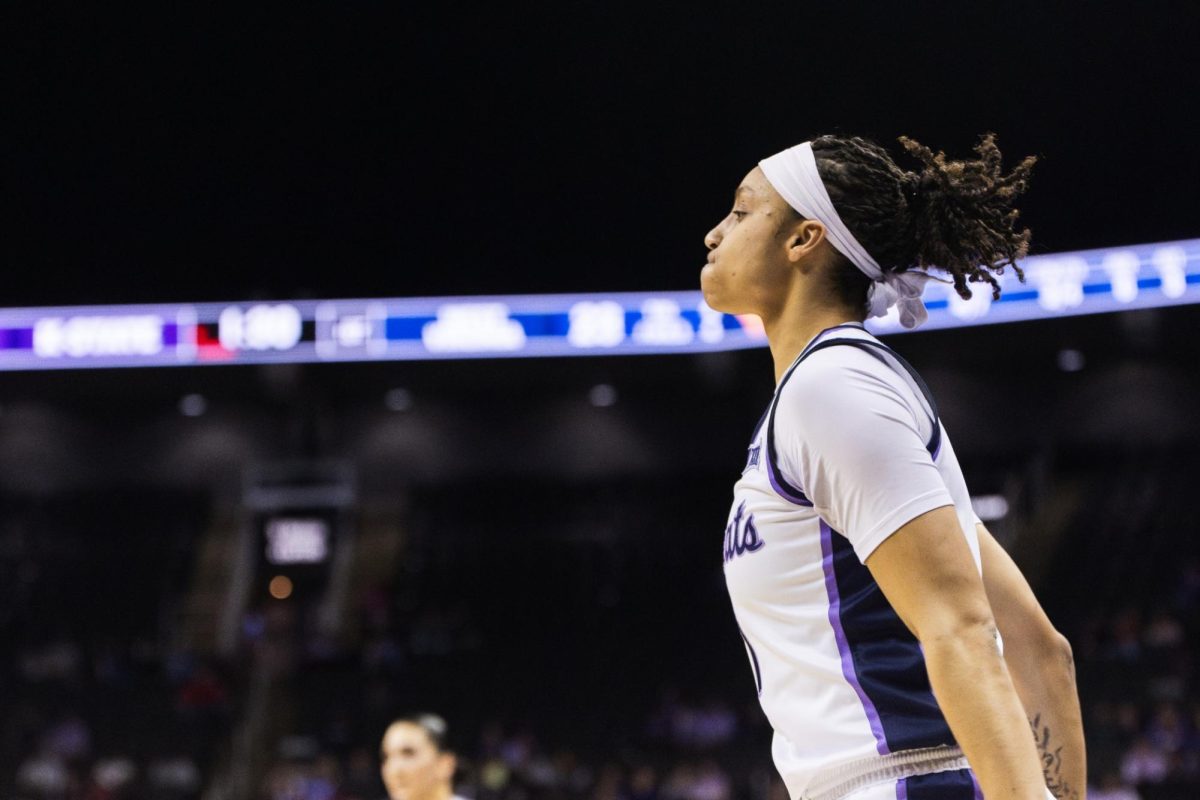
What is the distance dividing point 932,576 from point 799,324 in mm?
480

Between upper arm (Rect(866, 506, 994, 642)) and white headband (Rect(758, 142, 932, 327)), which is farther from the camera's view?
white headband (Rect(758, 142, 932, 327))

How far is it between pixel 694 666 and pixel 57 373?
824cm

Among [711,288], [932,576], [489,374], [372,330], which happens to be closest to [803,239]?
[711,288]

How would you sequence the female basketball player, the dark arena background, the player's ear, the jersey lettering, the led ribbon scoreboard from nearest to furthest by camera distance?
1. the female basketball player
2. the jersey lettering
3. the player's ear
4. the dark arena background
5. the led ribbon scoreboard

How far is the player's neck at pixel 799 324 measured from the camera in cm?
195

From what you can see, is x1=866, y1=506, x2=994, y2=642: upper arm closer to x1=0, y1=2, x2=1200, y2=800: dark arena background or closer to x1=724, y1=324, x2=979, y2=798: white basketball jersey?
x1=724, y1=324, x2=979, y2=798: white basketball jersey

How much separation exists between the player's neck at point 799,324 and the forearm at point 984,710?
1.63 ft

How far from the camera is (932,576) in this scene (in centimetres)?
162

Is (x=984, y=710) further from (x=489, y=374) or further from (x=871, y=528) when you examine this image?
(x=489, y=374)

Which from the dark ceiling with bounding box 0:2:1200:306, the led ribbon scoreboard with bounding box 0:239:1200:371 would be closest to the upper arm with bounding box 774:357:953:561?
the dark ceiling with bounding box 0:2:1200:306

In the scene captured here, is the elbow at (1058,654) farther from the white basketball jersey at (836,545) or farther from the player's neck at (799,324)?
the player's neck at (799,324)

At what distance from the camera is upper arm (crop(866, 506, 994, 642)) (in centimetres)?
161

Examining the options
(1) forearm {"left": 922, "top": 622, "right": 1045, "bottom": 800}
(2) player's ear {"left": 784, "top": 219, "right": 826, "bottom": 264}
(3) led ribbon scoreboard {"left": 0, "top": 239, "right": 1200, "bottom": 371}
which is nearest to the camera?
(1) forearm {"left": 922, "top": 622, "right": 1045, "bottom": 800}

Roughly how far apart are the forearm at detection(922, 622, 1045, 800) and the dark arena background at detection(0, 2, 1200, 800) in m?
11.7
